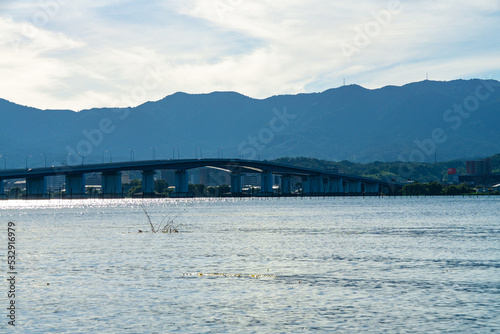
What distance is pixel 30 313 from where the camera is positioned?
28.9 m

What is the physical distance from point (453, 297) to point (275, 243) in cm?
3056

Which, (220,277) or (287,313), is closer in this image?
(287,313)

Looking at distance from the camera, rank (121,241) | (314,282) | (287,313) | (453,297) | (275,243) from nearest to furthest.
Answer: (287,313)
(453,297)
(314,282)
(275,243)
(121,241)

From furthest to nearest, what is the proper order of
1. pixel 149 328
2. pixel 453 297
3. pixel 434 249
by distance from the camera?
pixel 434 249, pixel 453 297, pixel 149 328

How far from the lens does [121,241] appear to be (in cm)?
6569

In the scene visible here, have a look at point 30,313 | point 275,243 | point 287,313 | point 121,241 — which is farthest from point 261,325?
point 121,241

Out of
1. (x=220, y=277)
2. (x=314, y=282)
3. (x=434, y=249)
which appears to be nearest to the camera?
(x=314, y=282)

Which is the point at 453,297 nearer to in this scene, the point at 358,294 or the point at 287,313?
the point at 358,294

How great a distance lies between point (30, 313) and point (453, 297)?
59.4 ft

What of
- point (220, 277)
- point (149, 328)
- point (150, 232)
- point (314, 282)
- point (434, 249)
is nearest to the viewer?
point (149, 328)

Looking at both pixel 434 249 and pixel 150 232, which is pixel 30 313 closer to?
pixel 434 249

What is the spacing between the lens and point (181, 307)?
3014 centimetres

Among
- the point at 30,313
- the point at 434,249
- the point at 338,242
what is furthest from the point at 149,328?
the point at 338,242

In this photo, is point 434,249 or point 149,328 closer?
point 149,328
